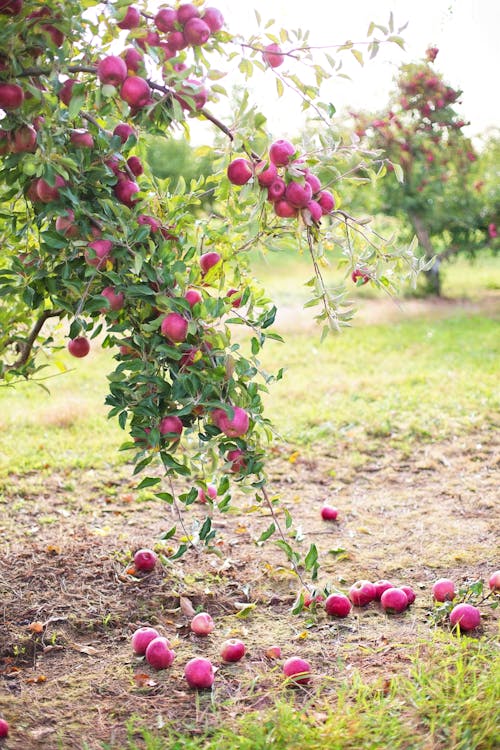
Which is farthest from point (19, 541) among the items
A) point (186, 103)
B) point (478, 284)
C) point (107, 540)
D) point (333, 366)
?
point (478, 284)

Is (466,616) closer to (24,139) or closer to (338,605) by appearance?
(338,605)

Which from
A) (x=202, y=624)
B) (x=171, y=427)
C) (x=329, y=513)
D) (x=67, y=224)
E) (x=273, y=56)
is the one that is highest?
(x=273, y=56)

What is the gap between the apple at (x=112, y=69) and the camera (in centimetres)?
192

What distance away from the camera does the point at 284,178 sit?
2004 millimetres

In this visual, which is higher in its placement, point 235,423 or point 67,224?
point 67,224

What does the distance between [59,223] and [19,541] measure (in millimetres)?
1867

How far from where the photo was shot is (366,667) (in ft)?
7.98

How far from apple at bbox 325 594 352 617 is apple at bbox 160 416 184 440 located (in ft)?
3.40

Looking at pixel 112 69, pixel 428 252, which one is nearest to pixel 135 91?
pixel 112 69

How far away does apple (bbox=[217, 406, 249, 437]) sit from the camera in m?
2.05

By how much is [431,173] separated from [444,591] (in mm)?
8155

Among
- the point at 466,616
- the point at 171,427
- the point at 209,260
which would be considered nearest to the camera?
the point at 171,427

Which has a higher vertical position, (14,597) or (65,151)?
(65,151)

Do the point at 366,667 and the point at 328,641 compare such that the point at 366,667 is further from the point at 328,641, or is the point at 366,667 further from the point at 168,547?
the point at 168,547
